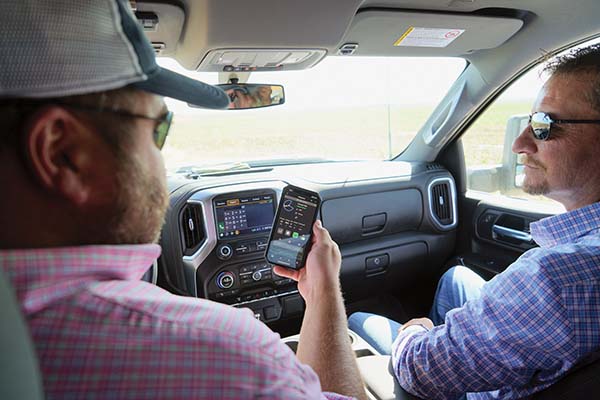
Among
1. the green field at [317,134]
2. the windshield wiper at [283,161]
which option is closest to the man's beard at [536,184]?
the green field at [317,134]

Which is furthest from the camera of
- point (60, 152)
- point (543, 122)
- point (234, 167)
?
point (234, 167)

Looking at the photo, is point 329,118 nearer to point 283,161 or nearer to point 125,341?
point 283,161

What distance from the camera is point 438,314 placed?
2797mm

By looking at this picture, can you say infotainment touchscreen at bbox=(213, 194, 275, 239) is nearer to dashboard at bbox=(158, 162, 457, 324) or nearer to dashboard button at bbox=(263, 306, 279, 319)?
dashboard at bbox=(158, 162, 457, 324)

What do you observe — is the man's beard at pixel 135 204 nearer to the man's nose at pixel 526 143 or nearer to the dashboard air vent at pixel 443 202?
the man's nose at pixel 526 143

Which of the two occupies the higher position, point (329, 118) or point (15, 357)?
point (329, 118)

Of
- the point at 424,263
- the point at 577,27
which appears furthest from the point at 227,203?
the point at 577,27

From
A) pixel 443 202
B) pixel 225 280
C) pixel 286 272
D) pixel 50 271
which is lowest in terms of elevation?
pixel 225 280

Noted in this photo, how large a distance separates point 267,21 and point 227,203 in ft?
3.83

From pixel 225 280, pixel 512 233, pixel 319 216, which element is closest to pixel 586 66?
pixel 512 233

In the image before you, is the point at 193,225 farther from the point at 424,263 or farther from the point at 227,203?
the point at 424,263

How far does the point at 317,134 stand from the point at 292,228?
1746 millimetres

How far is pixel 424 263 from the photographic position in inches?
152

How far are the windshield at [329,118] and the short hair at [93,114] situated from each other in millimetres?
2048
